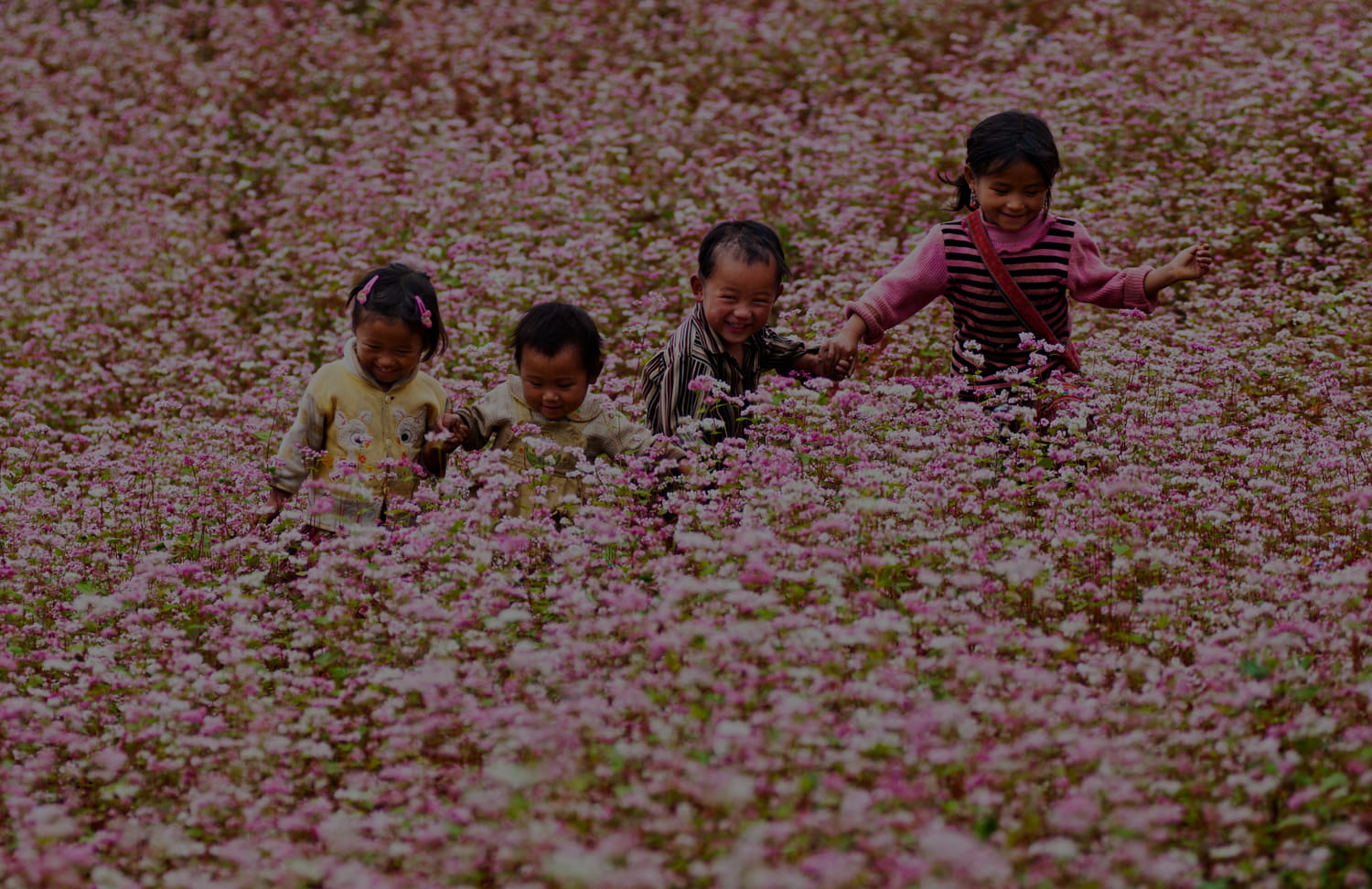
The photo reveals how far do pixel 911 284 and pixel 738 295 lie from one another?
1.18 m

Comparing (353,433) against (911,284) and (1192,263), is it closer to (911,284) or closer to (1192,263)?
(911,284)

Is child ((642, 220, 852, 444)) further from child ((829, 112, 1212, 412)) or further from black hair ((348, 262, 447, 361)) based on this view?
black hair ((348, 262, 447, 361))

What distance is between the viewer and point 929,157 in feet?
39.2

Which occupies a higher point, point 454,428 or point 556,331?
point 556,331

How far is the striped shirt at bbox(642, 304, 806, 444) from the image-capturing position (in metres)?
6.75

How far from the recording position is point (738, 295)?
6543 millimetres

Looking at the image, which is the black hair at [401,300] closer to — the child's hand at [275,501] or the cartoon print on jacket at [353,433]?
the cartoon print on jacket at [353,433]

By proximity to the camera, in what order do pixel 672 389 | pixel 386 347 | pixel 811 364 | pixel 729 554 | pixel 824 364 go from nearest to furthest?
pixel 729 554 < pixel 386 347 < pixel 672 389 < pixel 824 364 < pixel 811 364

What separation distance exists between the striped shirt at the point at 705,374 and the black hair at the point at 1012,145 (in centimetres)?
136

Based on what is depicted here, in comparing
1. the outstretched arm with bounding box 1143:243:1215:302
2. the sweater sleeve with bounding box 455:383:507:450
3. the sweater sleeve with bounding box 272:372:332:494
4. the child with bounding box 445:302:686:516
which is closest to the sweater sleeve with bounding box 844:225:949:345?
the outstretched arm with bounding box 1143:243:1215:302

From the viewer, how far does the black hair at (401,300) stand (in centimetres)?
631

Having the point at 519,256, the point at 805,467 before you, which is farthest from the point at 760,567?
the point at 519,256

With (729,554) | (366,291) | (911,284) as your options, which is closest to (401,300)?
(366,291)

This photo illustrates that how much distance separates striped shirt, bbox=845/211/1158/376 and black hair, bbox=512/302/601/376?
156 cm
